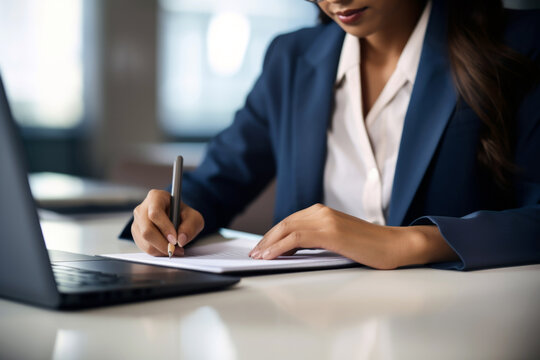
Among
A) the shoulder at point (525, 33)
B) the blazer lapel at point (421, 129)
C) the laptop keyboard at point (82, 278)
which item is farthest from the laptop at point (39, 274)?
the shoulder at point (525, 33)

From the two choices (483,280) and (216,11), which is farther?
(216,11)

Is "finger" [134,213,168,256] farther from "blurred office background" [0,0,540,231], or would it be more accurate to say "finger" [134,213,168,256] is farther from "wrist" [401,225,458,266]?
"blurred office background" [0,0,540,231]

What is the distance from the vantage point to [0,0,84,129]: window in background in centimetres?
537

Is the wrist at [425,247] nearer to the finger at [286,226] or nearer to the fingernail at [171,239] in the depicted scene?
the finger at [286,226]

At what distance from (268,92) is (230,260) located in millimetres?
680

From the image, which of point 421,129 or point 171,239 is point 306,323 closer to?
point 171,239

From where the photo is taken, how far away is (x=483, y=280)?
0.83 metres

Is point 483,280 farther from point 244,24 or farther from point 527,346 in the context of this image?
point 244,24

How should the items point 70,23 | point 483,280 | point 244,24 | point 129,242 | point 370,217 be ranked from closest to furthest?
point 483,280, point 129,242, point 370,217, point 70,23, point 244,24

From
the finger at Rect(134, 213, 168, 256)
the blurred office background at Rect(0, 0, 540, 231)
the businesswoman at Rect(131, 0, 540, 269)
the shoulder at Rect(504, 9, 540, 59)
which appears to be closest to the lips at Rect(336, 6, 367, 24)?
the businesswoman at Rect(131, 0, 540, 269)

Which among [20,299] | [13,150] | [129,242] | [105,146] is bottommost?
[105,146]

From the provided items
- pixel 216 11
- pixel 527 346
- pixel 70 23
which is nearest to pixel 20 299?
pixel 527 346

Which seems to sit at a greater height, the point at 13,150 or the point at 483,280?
the point at 13,150

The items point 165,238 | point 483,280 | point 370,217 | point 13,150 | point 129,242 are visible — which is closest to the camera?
point 13,150
